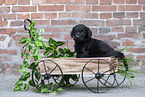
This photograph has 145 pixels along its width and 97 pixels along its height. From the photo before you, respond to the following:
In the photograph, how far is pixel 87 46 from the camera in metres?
2.84

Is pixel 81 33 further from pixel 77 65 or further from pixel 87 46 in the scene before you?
pixel 77 65

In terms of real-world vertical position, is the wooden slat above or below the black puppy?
below

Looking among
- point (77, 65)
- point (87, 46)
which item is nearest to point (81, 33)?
point (87, 46)

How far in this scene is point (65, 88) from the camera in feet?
10.1

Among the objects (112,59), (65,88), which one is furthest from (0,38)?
(112,59)

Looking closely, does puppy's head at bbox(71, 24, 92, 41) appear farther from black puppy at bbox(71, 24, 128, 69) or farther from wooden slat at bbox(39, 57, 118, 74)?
wooden slat at bbox(39, 57, 118, 74)

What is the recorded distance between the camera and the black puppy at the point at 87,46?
2.79 m

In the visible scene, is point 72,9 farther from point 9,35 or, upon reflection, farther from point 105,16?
point 9,35

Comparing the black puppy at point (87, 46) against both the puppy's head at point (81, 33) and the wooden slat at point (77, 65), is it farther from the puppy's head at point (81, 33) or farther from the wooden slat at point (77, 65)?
the wooden slat at point (77, 65)

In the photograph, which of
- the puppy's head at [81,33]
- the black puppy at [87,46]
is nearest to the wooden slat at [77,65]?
the black puppy at [87,46]

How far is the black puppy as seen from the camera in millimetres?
2787

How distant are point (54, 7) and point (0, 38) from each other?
1064 millimetres

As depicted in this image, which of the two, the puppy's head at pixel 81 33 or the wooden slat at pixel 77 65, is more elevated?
the puppy's head at pixel 81 33

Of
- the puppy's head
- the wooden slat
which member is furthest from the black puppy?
the wooden slat
